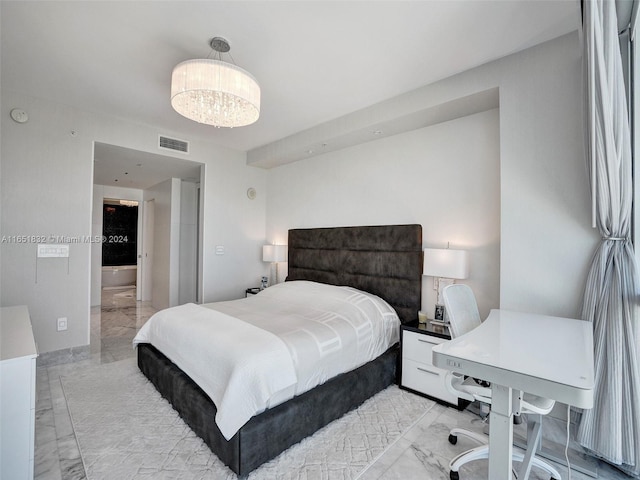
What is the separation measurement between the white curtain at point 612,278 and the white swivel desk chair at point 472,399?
0.36 metres

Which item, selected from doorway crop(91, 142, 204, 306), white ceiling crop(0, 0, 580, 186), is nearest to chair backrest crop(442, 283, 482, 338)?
white ceiling crop(0, 0, 580, 186)

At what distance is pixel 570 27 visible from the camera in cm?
203

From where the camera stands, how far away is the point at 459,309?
6.48 ft

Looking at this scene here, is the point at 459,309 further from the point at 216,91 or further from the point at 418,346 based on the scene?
the point at 216,91

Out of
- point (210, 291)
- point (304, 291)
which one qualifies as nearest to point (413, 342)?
point (304, 291)

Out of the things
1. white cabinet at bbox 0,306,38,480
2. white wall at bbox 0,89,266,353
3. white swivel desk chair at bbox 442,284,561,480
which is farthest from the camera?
white wall at bbox 0,89,266,353

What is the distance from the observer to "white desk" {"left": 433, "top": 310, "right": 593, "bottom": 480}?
1.05m

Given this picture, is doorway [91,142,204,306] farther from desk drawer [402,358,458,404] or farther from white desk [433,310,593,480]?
white desk [433,310,593,480]

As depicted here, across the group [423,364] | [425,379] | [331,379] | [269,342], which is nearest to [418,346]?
[423,364]

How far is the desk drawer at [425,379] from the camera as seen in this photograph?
2.49 m

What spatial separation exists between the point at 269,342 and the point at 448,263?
1.67m

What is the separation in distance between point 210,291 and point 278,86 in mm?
2970

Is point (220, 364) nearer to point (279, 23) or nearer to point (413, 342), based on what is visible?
point (413, 342)

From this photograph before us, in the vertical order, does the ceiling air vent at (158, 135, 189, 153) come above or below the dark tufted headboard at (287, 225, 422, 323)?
above
